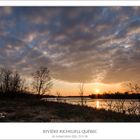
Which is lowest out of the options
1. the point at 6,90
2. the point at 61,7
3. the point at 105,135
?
the point at 105,135

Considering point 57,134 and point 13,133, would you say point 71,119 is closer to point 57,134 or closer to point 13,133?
point 57,134

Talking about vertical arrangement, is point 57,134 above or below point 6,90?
below

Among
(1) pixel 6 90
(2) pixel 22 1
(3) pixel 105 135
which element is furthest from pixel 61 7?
(1) pixel 6 90

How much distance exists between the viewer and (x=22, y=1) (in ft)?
27.3

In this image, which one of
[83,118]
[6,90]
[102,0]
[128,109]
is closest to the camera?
[102,0]

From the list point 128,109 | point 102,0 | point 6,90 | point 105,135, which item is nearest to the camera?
point 105,135

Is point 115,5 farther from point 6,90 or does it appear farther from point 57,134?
point 6,90

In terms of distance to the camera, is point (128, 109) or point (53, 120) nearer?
point (53, 120)

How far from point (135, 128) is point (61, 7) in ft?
13.0

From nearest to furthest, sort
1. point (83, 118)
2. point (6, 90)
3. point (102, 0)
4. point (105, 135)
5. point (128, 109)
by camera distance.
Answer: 1. point (105, 135)
2. point (102, 0)
3. point (83, 118)
4. point (128, 109)
5. point (6, 90)

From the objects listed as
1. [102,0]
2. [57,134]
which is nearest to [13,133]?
[57,134]

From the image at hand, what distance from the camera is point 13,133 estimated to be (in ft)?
25.4

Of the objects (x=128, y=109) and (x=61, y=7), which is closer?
(x=61, y=7)

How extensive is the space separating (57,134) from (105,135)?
1.25m
